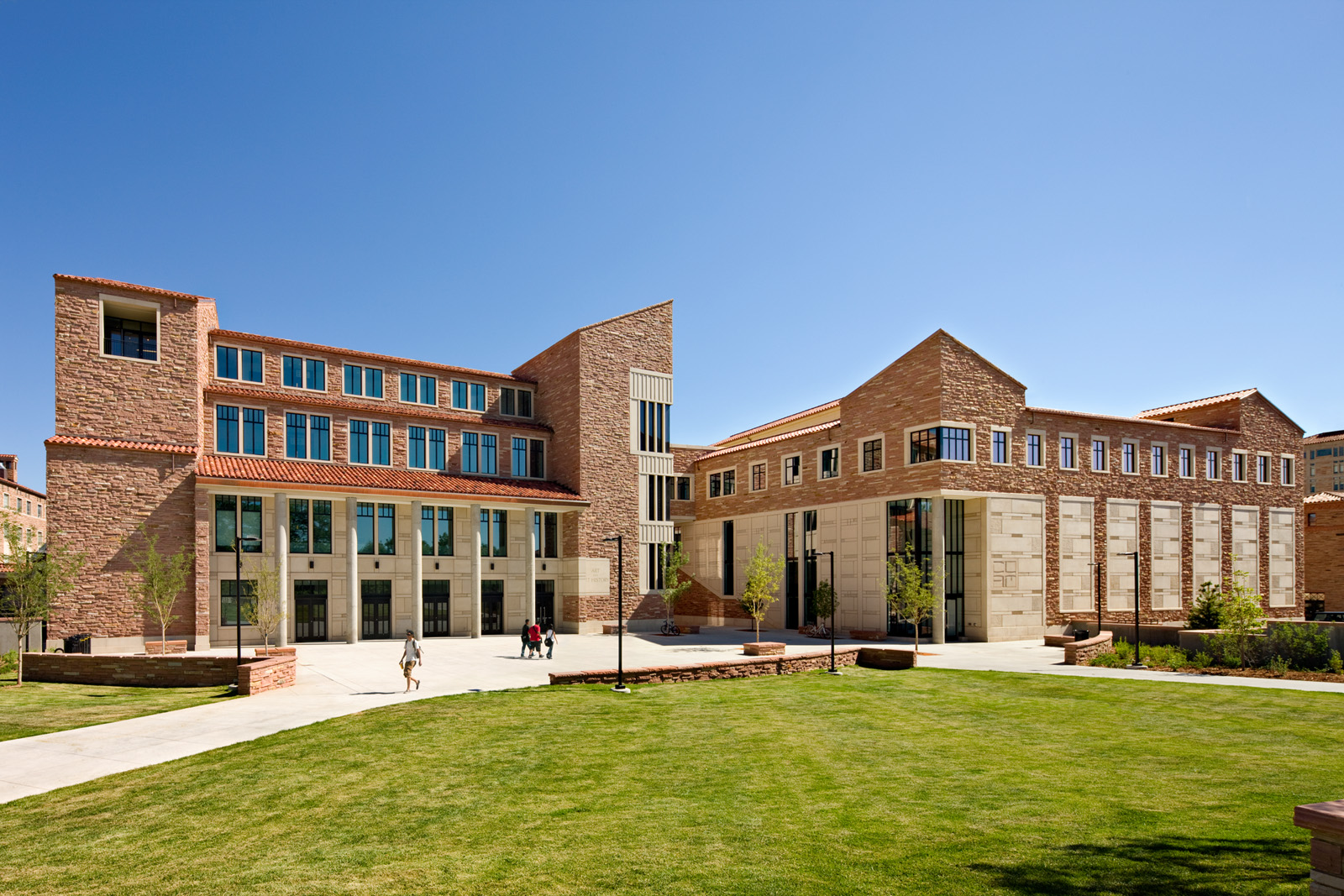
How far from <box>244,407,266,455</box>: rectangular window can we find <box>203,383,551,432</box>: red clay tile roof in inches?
28.3

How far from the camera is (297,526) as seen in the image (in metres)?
39.1

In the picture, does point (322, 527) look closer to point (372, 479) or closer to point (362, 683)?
point (372, 479)

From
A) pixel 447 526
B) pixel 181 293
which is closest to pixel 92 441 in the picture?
pixel 181 293

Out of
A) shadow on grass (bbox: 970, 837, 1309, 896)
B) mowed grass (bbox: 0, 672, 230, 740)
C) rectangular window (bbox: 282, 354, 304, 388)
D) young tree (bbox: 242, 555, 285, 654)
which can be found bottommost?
mowed grass (bbox: 0, 672, 230, 740)

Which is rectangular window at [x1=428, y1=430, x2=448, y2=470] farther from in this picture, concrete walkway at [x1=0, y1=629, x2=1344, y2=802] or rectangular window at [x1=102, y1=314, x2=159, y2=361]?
rectangular window at [x1=102, y1=314, x2=159, y2=361]

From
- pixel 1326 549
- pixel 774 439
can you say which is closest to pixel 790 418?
pixel 774 439

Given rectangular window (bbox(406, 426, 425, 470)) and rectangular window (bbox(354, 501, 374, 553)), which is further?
rectangular window (bbox(406, 426, 425, 470))

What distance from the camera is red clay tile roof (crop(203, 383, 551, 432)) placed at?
39.8 metres

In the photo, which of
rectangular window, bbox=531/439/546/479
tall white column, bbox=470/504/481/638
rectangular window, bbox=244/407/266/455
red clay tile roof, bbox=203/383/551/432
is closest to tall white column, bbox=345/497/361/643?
rectangular window, bbox=244/407/266/455

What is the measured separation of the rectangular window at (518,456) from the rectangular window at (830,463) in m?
18.2

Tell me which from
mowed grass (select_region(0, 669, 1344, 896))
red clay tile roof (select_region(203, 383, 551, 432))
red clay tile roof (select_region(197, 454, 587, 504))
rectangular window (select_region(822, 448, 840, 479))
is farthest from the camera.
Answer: rectangular window (select_region(822, 448, 840, 479))

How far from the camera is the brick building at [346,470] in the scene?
33.8m

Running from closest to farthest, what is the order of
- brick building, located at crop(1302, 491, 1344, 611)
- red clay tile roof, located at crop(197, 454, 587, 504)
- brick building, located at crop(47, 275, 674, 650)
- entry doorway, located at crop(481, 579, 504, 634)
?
brick building, located at crop(47, 275, 674, 650)
red clay tile roof, located at crop(197, 454, 587, 504)
entry doorway, located at crop(481, 579, 504, 634)
brick building, located at crop(1302, 491, 1344, 611)

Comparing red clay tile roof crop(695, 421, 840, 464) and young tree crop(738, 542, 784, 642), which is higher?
red clay tile roof crop(695, 421, 840, 464)
